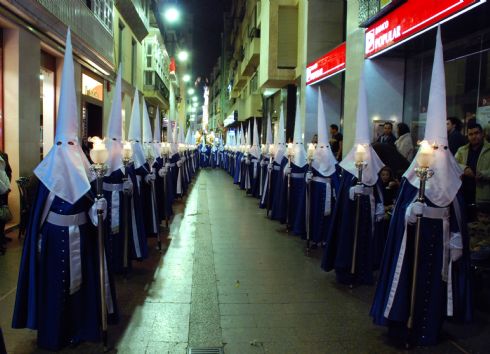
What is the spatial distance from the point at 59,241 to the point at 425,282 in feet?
11.5

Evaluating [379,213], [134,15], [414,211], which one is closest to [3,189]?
[379,213]

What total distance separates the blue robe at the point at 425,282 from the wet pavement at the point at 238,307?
214 millimetres

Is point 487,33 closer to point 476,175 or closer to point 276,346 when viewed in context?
point 476,175

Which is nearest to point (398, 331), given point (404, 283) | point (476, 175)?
point (404, 283)

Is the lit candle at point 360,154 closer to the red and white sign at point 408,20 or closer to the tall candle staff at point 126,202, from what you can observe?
the tall candle staff at point 126,202

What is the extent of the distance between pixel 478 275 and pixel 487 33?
5.84 metres

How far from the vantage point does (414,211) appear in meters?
4.52

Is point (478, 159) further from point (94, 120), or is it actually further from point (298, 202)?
point (94, 120)

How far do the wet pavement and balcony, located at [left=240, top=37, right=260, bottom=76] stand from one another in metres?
22.8

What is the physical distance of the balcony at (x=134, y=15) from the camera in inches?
766

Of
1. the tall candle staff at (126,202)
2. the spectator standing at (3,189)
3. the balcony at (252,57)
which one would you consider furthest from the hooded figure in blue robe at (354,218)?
the balcony at (252,57)

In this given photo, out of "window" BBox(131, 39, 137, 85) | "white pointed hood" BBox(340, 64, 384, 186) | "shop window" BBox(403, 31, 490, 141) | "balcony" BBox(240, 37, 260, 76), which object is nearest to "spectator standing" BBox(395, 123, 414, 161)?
"shop window" BBox(403, 31, 490, 141)

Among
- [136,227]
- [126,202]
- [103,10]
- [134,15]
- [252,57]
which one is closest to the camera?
[126,202]

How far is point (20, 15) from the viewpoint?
9398mm
